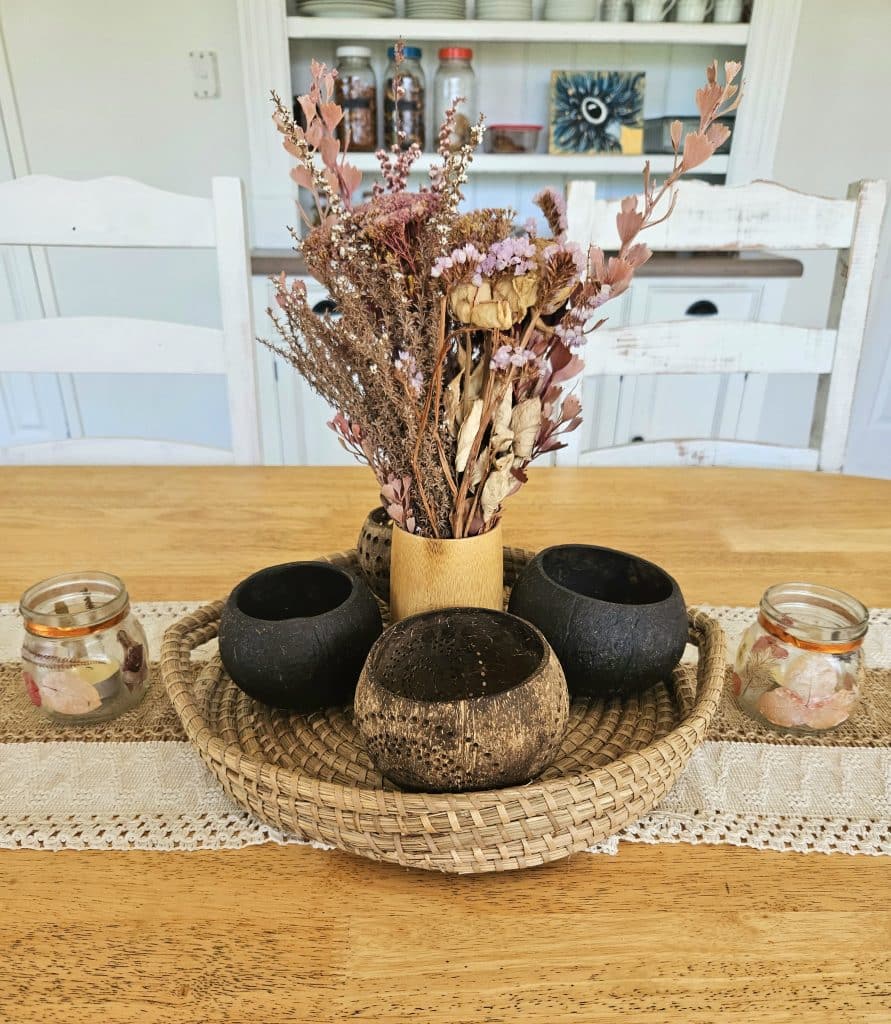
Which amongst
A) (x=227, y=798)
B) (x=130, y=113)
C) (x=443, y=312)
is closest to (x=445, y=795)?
(x=227, y=798)

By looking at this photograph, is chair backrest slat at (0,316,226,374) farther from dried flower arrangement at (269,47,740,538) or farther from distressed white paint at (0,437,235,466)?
dried flower arrangement at (269,47,740,538)

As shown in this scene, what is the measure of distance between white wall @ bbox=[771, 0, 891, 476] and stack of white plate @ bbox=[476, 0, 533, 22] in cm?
79

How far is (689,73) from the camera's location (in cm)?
233

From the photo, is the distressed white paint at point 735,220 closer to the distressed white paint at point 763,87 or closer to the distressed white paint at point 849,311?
the distressed white paint at point 849,311

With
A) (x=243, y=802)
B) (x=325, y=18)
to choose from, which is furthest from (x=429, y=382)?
(x=325, y=18)

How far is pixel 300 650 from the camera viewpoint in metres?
0.51

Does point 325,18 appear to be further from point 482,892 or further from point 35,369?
point 482,892

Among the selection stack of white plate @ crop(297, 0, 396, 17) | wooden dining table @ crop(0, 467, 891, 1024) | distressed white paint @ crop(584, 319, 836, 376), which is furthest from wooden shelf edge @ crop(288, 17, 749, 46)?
wooden dining table @ crop(0, 467, 891, 1024)

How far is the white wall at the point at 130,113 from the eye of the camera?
86.6 inches

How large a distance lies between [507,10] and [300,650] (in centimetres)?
214

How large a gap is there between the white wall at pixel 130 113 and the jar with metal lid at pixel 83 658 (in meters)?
2.05

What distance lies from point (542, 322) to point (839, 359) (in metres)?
0.80

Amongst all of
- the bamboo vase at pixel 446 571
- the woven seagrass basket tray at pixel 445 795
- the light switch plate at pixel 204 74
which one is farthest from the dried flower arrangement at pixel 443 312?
the light switch plate at pixel 204 74

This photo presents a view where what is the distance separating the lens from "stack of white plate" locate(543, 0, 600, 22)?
6.99 ft
